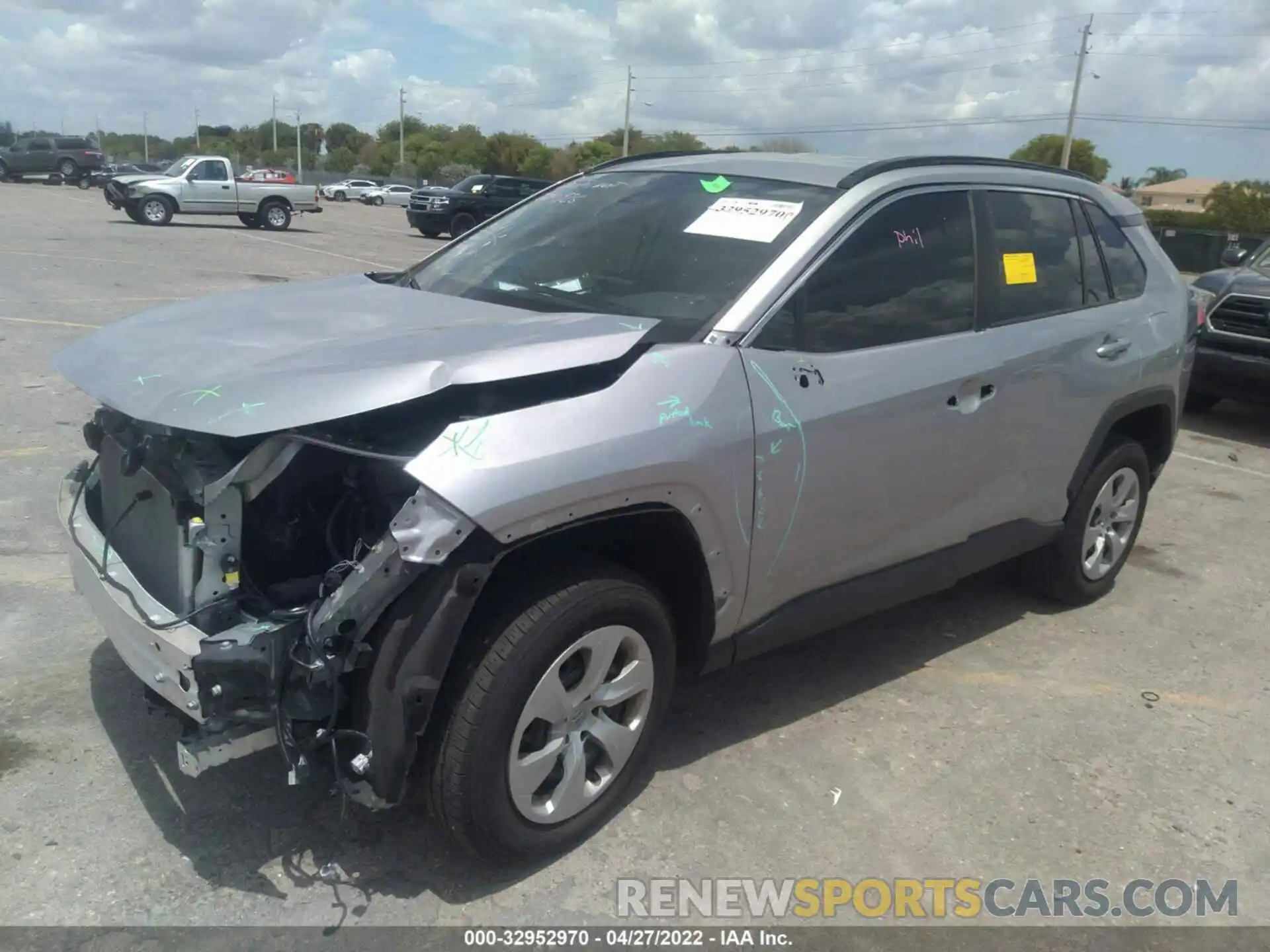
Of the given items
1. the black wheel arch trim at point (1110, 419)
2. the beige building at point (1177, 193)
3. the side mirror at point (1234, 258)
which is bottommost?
the black wheel arch trim at point (1110, 419)

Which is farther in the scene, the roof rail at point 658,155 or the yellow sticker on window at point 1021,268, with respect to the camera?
the roof rail at point 658,155

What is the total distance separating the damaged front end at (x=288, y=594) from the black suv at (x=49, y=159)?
46023 mm

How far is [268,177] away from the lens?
24344 mm

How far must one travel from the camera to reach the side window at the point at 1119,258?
15.1 feet

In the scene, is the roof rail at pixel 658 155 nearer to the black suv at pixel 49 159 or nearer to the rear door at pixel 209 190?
the rear door at pixel 209 190

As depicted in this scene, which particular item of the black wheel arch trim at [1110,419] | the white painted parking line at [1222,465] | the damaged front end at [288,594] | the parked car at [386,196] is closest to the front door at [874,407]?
the black wheel arch trim at [1110,419]

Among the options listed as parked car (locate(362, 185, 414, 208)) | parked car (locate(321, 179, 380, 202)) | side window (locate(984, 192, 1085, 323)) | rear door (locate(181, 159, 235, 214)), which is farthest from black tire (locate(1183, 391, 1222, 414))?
parked car (locate(321, 179, 380, 202))

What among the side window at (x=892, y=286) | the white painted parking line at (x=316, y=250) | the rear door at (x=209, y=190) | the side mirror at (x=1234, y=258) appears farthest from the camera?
the rear door at (x=209, y=190)

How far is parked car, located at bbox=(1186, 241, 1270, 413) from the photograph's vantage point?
27.9 ft

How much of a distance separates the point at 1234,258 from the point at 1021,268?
24.7 feet

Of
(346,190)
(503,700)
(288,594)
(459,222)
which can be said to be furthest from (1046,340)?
(346,190)

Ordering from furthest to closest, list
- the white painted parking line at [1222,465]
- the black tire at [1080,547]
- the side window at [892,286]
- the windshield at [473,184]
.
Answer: the windshield at [473,184] < the white painted parking line at [1222,465] < the black tire at [1080,547] < the side window at [892,286]

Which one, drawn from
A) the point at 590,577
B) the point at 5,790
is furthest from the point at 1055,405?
the point at 5,790
